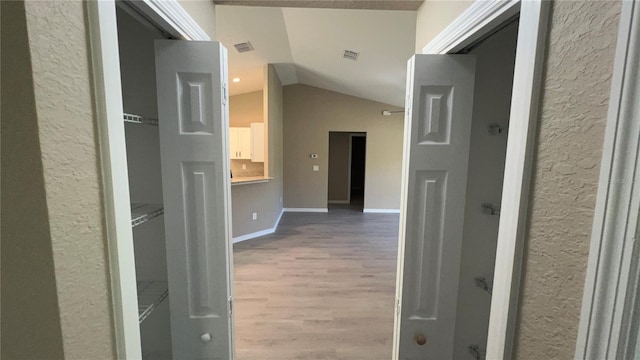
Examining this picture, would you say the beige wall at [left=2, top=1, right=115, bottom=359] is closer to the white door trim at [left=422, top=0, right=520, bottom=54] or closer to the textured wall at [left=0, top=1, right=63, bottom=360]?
the textured wall at [left=0, top=1, right=63, bottom=360]

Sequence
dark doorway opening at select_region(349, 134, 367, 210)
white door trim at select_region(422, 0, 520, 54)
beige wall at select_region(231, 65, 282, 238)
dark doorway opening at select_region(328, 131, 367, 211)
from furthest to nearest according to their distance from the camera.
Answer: dark doorway opening at select_region(349, 134, 367, 210)
dark doorway opening at select_region(328, 131, 367, 211)
beige wall at select_region(231, 65, 282, 238)
white door trim at select_region(422, 0, 520, 54)

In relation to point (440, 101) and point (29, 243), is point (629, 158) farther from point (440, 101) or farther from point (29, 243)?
point (29, 243)

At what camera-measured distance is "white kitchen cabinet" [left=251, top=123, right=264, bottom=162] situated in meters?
5.66

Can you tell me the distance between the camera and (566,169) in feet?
1.87

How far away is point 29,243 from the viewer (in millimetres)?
529

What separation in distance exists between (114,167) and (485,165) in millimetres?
1577

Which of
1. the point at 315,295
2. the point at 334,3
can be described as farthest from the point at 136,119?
the point at 315,295

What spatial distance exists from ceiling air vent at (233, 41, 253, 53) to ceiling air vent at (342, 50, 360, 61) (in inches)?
→ 54.9

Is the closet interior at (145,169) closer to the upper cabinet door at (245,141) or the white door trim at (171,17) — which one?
the white door trim at (171,17)

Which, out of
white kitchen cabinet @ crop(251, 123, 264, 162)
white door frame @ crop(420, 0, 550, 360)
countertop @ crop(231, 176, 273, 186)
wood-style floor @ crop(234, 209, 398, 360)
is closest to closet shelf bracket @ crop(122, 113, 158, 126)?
white door frame @ crop(420, 0, 550, 360)

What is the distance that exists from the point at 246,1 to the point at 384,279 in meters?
3.16

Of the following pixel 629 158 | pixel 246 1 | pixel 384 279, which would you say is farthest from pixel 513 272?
pixel 384 279

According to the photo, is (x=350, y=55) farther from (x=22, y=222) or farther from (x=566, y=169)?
(x=22, y=222)

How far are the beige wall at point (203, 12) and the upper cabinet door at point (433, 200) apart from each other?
3.25 ft
